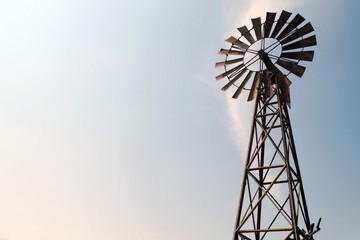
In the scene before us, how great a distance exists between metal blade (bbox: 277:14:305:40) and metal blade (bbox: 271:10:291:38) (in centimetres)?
22

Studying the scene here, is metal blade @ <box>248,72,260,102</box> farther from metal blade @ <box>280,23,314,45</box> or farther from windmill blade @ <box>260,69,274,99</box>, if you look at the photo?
metal blade @ <box>280,23,314,45</box>

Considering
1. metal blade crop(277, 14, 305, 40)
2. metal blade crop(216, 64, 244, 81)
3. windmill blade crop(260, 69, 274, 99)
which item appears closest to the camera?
metal blade crop(277, 14, 305, 40)

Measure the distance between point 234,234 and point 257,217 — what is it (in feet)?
5.54

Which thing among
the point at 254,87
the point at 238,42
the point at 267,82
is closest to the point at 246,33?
the point at 238,42

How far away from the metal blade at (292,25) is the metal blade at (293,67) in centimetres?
114

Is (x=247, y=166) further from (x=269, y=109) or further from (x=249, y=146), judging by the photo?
(x=269, y=109)

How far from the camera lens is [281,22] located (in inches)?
518

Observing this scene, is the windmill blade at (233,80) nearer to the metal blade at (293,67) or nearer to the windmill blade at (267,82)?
the windmill blade at (267,82)

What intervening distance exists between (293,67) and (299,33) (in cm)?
149

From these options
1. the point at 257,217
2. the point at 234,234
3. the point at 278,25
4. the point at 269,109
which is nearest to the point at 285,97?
the point at 269,109

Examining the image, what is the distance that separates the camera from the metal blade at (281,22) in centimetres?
1294

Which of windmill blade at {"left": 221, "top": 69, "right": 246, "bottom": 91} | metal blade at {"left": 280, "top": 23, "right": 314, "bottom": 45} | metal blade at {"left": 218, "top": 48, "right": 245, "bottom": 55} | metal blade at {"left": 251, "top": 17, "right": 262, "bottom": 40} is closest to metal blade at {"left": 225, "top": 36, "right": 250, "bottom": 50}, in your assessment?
metal blade at {"left": 218, "top": 48, "right": 245, "bottom": 55}

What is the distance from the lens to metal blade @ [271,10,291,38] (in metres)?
12.9

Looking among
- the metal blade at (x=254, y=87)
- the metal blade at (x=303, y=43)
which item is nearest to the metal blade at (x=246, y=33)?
the metal blade at (x=303, y=43)
